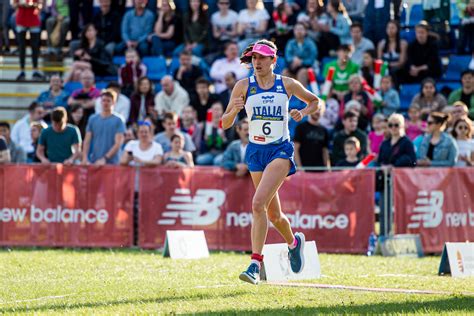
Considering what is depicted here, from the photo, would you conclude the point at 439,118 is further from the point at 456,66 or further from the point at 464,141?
the point at 456,66

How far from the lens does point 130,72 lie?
21016 mm

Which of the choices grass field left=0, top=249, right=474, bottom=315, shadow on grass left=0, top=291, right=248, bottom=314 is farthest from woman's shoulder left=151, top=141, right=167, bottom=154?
shadow on grass left=0, top=291, right=248, bottom=314

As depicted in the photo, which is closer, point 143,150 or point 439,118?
point 439,118

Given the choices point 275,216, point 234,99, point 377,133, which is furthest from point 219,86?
point 234,99

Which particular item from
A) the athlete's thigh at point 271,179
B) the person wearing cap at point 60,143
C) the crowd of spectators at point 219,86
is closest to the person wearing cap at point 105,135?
the crowd of spectators at point 219,86

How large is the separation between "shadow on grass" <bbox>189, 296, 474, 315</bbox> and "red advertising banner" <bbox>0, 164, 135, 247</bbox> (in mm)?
8153

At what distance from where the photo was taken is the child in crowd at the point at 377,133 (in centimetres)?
1819

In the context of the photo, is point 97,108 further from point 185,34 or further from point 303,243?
point 303,243

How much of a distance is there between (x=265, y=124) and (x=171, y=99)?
9.83m

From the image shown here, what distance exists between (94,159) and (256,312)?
948 cm

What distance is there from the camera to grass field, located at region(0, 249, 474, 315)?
839 centimetres

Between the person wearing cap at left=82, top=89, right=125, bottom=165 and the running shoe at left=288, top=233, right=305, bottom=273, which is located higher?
the person wearing cap at left=82, top=89, right=125, bottom=165

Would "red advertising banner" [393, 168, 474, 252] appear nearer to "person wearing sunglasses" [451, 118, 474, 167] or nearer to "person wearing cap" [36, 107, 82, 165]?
"person wearing sunglasses" [451, 118, 474, 167]

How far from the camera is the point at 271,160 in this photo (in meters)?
10.3
